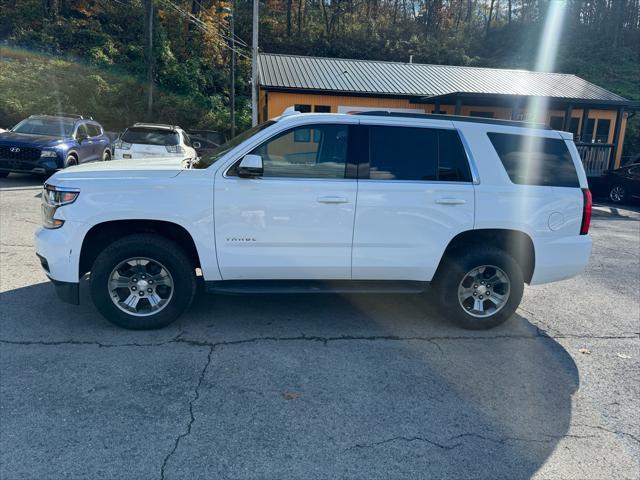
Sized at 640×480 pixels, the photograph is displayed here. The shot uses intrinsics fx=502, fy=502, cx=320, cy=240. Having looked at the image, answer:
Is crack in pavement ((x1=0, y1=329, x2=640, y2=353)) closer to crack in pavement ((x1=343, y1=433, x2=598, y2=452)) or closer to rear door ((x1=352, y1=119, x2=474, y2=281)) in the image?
rear door ((x1=352, y1=119, x2=474, y2=281))

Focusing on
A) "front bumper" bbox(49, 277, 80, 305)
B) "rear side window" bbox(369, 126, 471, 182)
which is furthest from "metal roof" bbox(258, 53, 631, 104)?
"front bumper" bbox(49, 277, 80, 305)

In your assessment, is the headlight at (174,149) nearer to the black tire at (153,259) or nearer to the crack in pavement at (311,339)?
the black tire at (153,259)

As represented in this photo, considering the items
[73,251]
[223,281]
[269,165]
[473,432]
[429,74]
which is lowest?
[473,432]

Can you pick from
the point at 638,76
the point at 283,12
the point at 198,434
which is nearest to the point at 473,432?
the point at 198,434

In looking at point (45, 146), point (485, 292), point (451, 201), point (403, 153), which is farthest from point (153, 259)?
point (45, 146)

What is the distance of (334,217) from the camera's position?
444 cm

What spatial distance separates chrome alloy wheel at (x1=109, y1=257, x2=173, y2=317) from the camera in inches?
172

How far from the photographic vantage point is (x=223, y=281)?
176 inches

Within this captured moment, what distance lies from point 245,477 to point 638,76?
48.2m

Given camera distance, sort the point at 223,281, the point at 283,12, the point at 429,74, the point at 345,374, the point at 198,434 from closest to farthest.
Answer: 1. the point at 198,434
2. the point at 345,374
3. the point at 223,281
4. the point at 429,74
5. the point at 283,12

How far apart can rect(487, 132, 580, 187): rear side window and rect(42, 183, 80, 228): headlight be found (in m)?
3.81

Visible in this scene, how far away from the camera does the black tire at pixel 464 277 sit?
473 centimetres


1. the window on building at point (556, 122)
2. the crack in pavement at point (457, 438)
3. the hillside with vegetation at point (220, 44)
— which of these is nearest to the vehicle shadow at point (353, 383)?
the crack in pavement at point (457, 438)

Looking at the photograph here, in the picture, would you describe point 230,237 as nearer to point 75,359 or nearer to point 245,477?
point 75,359
